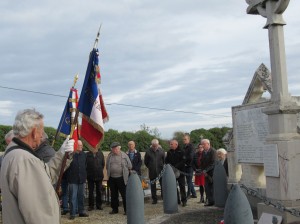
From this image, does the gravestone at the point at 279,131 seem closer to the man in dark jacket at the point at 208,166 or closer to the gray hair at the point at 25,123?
the man in dark jacket at the point at 208,166

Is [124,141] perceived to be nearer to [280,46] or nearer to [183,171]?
[183,171]

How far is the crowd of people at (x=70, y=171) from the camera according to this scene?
10.1 ft

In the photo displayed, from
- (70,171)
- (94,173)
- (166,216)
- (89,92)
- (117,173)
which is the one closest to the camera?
(89,92)

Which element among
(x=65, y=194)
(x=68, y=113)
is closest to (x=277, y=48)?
(x=68, y=113)

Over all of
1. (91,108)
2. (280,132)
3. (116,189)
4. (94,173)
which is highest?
(91,108)

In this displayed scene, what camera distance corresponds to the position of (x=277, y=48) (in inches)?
270

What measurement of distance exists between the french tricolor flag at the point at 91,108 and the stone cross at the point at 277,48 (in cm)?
306

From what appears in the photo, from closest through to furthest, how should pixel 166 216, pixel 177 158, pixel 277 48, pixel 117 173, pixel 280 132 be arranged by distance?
pixel 280 132, pixel 277 48, pixel 166 216, pixel 117 173, pixel 177 158

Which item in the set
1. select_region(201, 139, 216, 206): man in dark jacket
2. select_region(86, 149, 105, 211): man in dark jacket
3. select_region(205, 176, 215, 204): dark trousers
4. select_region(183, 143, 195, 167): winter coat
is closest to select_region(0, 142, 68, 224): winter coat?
select_region(205, 176, 215, 204): dark trousers

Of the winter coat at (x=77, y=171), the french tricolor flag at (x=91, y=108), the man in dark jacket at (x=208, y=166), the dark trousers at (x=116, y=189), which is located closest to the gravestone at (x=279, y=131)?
the french tricolor flag at (x=91, y=108)

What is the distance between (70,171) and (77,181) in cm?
31

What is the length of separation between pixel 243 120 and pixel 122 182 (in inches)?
139

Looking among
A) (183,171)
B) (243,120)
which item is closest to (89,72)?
(243,120)

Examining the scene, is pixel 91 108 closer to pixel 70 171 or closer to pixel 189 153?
pixel 70 171
